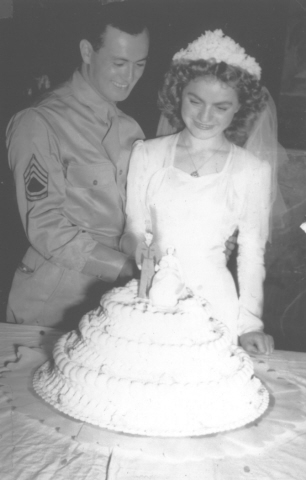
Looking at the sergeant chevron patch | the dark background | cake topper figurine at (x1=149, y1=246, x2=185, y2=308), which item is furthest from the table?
the dark background

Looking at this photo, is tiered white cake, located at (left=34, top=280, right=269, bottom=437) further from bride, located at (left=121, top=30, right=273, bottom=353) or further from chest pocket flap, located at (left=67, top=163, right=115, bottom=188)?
chest pocket flap, located at (left=67, top=163, right=115, bottom=188)

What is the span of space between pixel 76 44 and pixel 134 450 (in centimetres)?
168

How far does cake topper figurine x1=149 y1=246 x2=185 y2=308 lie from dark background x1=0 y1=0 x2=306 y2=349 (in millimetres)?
1011

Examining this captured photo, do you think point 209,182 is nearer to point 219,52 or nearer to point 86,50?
point 219,52

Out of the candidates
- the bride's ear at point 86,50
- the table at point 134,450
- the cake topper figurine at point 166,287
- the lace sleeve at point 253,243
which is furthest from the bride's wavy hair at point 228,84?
the table at point 134,450

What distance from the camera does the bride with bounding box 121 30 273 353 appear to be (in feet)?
6.41

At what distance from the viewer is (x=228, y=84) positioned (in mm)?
1912

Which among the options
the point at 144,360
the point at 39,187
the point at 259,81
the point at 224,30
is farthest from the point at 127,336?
the point at 224,30

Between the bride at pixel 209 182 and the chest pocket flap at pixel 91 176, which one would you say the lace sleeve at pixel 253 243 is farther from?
the chest pocket flap at pixel 91 176

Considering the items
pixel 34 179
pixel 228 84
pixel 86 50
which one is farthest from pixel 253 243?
pixel 86 50

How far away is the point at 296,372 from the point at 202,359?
547 mm

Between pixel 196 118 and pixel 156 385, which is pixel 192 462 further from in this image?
pixel 196 118

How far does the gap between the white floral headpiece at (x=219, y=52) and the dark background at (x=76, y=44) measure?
0.40 ft

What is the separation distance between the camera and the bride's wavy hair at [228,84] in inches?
A: 75.0
